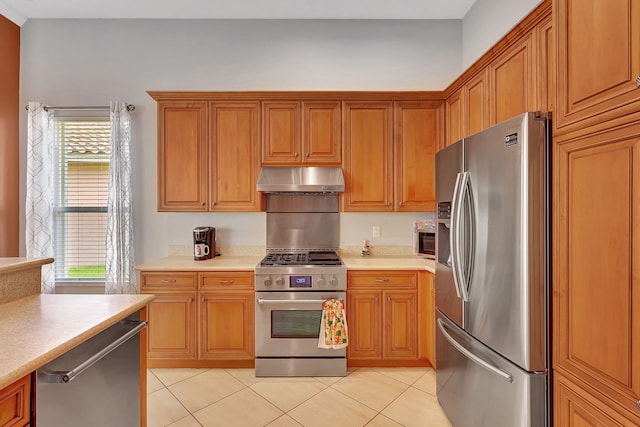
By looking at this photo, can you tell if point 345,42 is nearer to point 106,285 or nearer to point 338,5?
point 338,5

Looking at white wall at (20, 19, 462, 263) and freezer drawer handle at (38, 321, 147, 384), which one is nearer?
freezer drawer handle at (38, 321, 147, 384)

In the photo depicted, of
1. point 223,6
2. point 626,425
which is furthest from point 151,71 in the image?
point 626,425

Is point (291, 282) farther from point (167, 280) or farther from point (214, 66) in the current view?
point (214, 66)

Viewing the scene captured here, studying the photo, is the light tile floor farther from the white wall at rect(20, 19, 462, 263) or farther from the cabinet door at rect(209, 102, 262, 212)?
the cabinet door at rect(209, 102, 262, 212)

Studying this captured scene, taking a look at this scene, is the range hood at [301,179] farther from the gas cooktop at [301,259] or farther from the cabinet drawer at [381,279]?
the cabinet drawer at [381,279]

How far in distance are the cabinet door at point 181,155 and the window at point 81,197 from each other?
2.42 feet

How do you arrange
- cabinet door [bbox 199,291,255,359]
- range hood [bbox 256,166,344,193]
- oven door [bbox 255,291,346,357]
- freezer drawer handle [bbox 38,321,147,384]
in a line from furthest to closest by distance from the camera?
range hood [bbox 256,166,344,193]
cabinet door [bbox 199,291,255,359]
oven door [bbox 255,291,346,357]
freezer drawer handle [bbox 38,321,147,384]

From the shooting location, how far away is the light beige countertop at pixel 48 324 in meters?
0.92

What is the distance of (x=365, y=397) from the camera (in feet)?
7.50

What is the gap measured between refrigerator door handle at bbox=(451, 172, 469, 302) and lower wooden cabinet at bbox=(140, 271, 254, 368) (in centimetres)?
164

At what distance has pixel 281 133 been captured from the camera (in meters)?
2.92

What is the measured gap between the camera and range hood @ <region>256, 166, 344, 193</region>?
9.26 ft

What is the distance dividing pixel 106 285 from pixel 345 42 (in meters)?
3.39

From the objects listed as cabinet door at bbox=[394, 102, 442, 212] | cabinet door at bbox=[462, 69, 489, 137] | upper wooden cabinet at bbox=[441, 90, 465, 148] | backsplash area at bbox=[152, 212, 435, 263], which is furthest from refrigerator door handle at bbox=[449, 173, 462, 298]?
backsplash area at bbox=[152, 212, 435, 263]
